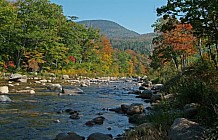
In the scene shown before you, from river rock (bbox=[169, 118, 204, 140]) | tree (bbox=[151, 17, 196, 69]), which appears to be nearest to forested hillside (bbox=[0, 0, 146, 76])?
tree (bbox=[151, 17, 196, 69])

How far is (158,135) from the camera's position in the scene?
252 inches

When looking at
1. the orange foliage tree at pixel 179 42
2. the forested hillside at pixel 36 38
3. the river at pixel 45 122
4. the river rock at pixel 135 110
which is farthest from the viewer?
the forested hillside at pixel 36 38

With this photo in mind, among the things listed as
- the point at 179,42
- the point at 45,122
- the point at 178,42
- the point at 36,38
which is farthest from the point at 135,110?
the point at 36,38

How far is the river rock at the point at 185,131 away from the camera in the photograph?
5.29 m

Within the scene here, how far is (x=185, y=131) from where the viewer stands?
548cm

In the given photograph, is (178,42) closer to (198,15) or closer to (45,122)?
(198,15)

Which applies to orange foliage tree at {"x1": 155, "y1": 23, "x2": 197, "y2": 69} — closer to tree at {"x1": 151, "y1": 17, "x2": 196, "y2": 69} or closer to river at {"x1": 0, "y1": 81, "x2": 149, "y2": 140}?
tree at {"x1": 151, "y1": 17, "x2": 196, "y2": 69}

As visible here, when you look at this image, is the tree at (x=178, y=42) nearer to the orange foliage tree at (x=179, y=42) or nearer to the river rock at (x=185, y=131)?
the orange foliage tree at (x=179, y=42)

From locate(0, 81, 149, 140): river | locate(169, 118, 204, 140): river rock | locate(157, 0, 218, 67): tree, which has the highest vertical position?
locate(157, 0, 218, 67): tree

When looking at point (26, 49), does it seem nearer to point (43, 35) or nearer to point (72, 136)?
point (43, 35)

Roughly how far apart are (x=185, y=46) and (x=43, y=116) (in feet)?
65.0

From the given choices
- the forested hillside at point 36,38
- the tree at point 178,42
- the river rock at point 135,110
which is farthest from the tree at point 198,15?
the forested hillside at point 36,38

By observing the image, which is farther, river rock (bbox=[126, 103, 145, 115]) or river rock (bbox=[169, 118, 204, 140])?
river rock (bbox=[126, 103, 145, 115])

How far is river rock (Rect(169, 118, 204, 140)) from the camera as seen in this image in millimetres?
5285
